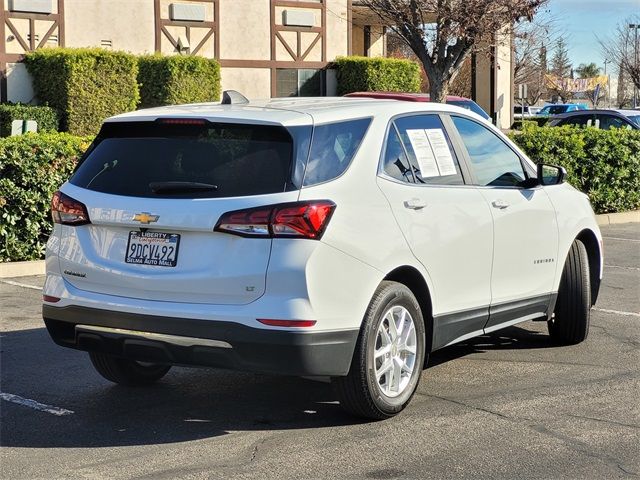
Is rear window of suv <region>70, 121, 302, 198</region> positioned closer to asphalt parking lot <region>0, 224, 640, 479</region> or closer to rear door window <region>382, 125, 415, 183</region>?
rear door window <region>382, 125, 415, 183</region>

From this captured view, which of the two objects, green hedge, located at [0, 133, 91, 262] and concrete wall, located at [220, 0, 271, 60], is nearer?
green hedge, located at [0, 133, 91, 262]

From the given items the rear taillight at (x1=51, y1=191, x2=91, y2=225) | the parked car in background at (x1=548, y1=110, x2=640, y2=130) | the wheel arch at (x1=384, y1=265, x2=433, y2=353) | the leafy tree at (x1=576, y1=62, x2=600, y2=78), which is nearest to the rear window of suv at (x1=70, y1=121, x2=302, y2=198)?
the rear taillight at (x1=51, y1=191, x2=91, y2=225)

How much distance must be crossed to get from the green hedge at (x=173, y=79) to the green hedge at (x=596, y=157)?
10.4 meters

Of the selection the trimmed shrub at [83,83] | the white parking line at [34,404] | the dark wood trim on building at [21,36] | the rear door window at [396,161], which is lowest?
the white parking line at [34,404]

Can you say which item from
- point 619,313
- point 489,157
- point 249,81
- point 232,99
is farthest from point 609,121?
point 232,99

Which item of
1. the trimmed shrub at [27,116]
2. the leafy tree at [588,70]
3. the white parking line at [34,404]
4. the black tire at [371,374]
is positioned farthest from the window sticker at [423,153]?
the leafy tree at [588,70]

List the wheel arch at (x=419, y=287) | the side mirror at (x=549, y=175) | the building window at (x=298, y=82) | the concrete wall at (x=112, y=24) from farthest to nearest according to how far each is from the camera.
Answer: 1. the building window at (x=298, y=82)
2. the concrete wall at (x=112, y=24)
3. the side mirror at (x=549, y=175)
4. the wheel arch at (x=419, y=287)

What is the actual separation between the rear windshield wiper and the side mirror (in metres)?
2.78

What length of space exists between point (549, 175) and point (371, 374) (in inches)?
98.0

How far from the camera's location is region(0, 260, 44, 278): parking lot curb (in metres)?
11.4

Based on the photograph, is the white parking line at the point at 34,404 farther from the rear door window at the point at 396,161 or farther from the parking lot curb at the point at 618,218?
the parking lot curb at the point at 618,218

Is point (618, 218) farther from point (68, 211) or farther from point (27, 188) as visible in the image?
point (68, 211)

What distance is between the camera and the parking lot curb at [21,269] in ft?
37.3

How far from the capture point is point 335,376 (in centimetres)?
571
